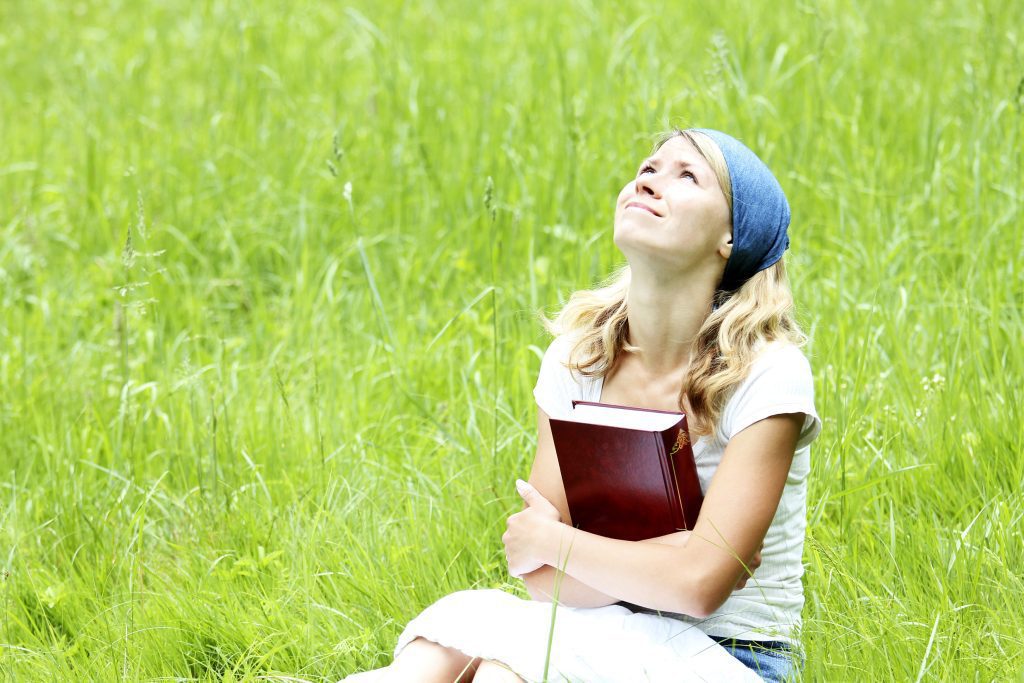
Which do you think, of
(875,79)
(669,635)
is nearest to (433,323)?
(669,635)

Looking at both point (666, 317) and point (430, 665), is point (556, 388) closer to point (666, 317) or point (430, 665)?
point (666, 317)

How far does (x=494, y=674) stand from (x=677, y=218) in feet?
2.89

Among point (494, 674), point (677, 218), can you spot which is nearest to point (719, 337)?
point (677, 218)

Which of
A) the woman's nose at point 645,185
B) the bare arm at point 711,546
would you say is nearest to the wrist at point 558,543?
the bare arm at point 711,546

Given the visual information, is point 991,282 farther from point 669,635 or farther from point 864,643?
point 669,635

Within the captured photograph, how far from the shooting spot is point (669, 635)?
2.06 metres

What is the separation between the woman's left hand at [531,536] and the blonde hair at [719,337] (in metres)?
0.31

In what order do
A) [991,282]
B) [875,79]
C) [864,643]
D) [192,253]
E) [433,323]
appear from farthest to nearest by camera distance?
1. [875,79]
2. [192,253]
3. [433,323]
4. [991,282]
5. [864,643]

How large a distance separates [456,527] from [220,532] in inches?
23.9

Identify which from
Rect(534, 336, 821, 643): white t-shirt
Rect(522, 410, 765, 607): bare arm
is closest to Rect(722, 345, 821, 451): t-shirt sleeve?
Rect(534, 336, 821, 643): white t-shirt

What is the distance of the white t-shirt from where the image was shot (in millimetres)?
2053

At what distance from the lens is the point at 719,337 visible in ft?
6.99

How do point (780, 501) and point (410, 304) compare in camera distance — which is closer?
point (780, 501)

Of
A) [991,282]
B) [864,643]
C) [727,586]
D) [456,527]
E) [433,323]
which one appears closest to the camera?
[727,586]
